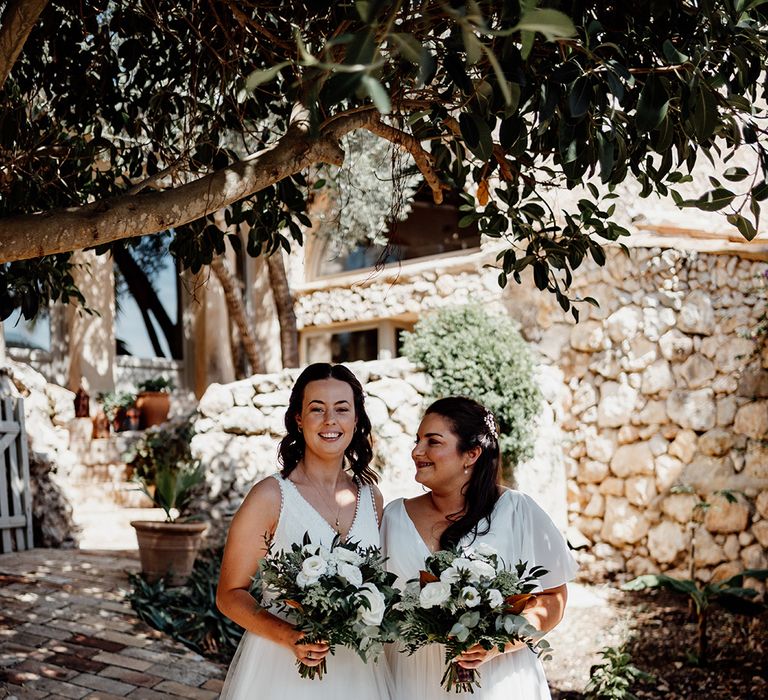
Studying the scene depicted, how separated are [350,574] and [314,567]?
0.36 feet

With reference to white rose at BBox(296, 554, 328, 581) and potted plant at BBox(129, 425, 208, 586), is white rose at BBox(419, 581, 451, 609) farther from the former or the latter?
potted plant at BBox(129, 425, 208, 586)

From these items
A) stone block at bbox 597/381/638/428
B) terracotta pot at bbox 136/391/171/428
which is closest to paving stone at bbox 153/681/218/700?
stone block at bbox 597/381/638/428

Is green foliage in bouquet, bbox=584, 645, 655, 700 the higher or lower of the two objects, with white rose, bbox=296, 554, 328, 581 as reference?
lower

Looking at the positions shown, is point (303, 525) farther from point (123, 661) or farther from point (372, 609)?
point (123, 661)

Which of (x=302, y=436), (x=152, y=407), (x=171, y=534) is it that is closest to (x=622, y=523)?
(x=171, y=534)

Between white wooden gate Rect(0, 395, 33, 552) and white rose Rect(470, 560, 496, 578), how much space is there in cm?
655

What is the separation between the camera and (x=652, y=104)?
1.96 metres

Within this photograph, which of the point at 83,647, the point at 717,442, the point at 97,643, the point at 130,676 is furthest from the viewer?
the point at 717,442

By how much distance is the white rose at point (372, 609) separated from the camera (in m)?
2.25

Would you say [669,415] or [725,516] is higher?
[669,415]

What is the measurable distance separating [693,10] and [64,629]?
5.18 metres

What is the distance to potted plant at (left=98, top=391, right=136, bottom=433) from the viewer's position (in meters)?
11.9

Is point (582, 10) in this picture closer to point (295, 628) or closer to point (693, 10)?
point (693, 10)

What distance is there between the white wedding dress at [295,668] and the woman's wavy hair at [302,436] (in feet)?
0.60
